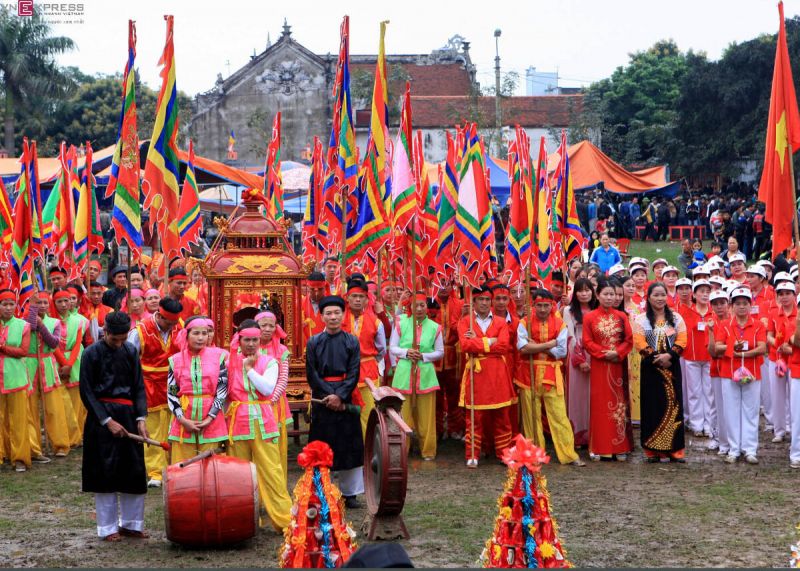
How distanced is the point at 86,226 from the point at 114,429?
6.76 meters

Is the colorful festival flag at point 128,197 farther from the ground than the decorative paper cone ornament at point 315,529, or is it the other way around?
the colorful festival flag at point 128,197

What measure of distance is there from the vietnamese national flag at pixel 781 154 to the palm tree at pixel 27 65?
A: 35682 mm

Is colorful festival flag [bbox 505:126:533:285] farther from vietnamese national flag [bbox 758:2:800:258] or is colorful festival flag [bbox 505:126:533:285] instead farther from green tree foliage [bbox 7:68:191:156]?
green tree foliage [bbox 7:68:191:156]

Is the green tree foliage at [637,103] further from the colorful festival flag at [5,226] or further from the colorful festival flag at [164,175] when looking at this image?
the colorful festival flag at [164,175]

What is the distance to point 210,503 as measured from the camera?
24.5 feet

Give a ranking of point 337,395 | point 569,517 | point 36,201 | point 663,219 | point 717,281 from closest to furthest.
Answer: point 569,517
point 337,395
point 717,281
point 36,201
point 663,219

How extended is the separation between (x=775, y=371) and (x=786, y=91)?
3.22 metres

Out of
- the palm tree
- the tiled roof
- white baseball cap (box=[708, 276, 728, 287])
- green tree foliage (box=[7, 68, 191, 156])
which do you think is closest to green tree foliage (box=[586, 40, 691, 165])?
the tiled roof

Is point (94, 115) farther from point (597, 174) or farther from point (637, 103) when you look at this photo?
point (597, 174)

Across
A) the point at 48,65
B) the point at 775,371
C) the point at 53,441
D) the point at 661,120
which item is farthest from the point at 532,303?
the point at 661,120

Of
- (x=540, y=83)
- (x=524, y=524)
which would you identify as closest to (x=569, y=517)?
(x=524, y=524)

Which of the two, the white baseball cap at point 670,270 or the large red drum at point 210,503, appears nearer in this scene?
the large red drum at point 210,503

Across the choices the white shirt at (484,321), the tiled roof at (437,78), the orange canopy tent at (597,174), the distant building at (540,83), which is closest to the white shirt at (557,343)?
the white shirt at (484,321)

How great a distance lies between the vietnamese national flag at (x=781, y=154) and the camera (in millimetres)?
9578
